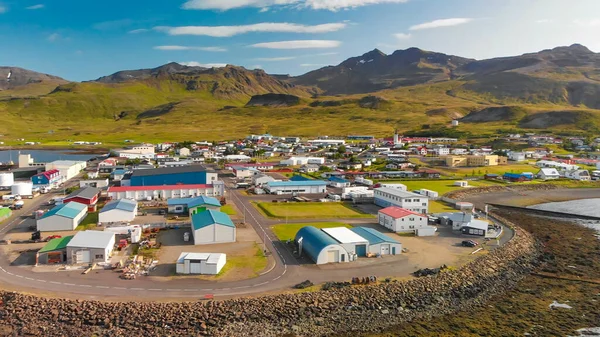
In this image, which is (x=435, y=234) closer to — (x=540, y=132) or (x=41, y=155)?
(x=41, y=155)

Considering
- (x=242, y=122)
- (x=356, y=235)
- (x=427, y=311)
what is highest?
(x=242, y=122)

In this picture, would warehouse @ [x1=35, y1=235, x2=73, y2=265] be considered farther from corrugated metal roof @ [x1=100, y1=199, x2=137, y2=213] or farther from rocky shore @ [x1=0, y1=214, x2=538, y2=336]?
corrugated metal roof @ [x1=100, y1=199, x2=137, y2=213]

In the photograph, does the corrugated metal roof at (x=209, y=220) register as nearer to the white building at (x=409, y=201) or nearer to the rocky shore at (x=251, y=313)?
the rocky shore at (x=251, y=313)

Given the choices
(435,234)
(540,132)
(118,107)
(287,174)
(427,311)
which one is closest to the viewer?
(427,311)

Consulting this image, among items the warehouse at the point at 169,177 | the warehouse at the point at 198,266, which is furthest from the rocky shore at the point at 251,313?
the warehouse at the point at 169,177

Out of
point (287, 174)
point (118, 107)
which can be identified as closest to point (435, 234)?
point (287, 174)

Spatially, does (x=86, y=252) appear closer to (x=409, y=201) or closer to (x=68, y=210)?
(x=68, y=210)

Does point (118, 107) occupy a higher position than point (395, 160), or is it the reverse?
point (118, 107)
